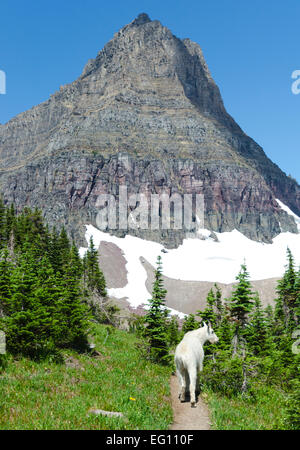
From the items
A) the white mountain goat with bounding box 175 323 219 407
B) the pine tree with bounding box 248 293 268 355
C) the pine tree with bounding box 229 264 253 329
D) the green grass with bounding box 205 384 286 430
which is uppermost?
the pine tree with bounding box 229 264 253 329

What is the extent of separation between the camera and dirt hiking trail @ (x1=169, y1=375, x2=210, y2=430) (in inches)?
362

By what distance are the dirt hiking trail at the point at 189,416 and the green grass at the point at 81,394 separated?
304 mm

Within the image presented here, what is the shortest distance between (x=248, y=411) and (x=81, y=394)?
567 centimetres

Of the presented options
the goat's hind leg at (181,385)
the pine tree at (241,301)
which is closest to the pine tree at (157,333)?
the pine tree at (241,301)

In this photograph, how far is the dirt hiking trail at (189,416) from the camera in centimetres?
920

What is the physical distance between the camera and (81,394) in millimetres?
11219

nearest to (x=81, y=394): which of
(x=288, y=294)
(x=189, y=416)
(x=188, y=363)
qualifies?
(x=189, y=416)

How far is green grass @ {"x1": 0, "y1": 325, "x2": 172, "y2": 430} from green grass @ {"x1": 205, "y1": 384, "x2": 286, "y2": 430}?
1529 mm

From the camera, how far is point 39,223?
229ft

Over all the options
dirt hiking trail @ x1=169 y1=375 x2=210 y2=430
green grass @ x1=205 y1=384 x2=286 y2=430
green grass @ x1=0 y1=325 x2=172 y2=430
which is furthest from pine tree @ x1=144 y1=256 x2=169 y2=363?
dirt hiking trail @ x1=169 y1=375 x2=210 y2=430

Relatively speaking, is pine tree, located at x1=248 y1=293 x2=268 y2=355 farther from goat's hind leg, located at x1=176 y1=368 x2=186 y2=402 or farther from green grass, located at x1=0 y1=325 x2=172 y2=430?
goat's hind leg, located at x1=176 y1=368 x2=186 y2=402

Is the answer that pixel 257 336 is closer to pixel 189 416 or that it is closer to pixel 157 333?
pixel 157 333

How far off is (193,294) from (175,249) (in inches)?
2823
